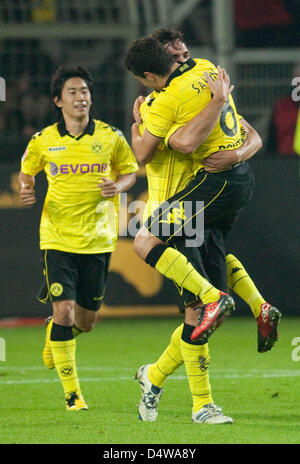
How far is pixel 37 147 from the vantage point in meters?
7.48

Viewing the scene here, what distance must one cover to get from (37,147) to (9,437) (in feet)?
8.33

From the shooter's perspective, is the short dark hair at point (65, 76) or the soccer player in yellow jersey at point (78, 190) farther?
the short dark hair at point (65, 76)

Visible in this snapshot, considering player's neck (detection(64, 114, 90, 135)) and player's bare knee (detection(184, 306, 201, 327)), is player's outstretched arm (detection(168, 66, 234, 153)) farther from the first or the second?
player's neck (detection(64, 114, 90, 135))

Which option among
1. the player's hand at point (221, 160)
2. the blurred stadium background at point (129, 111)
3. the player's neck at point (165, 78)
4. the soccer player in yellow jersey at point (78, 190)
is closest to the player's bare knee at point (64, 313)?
the soccer player in yellow jersey at point (78, 190)

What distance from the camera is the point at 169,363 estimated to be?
253 inches

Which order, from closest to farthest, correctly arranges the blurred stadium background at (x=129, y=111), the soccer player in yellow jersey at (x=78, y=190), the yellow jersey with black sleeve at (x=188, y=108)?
the yellow jersey with black sleeve at (x=188, y=108) → the soccer player in yellow jersey at (x=78, y=190) → the blurred stadium background at (x=129, y=111)

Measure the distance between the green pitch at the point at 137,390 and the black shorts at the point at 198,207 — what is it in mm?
1122

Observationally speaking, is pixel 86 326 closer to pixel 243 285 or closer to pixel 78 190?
pixel 78 190

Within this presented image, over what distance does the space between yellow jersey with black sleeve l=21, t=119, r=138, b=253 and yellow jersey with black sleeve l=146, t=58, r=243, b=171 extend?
57.0 inches

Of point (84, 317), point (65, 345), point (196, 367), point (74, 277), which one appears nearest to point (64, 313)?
point (65, 345)

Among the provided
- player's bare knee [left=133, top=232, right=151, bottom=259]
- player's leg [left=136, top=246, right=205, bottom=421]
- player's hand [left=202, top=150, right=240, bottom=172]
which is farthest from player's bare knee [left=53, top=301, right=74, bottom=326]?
player's hand [left=202, top=150, right=240, bottom=172]

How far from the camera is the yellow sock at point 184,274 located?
5.88 meters

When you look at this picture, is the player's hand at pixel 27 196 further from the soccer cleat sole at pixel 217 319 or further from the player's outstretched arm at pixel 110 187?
the soccer cleat sole at pixel 217 319
